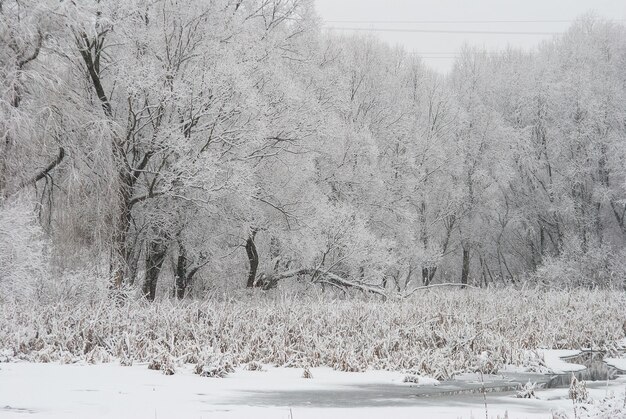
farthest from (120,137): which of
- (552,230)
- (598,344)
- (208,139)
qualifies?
(552,230)

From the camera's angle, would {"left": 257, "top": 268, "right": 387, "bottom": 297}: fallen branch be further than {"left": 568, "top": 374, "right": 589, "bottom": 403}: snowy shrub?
Yes

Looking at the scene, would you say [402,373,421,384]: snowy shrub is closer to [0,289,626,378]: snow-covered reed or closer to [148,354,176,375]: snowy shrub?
[0,289,626,378]: snow-covered reed

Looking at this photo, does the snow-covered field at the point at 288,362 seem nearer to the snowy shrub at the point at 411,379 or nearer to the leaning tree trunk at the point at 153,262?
the snowy shrub at the point at 411,379

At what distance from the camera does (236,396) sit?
271 inches

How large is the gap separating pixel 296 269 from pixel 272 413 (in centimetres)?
1796

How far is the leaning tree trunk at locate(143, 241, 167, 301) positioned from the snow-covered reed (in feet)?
26.3

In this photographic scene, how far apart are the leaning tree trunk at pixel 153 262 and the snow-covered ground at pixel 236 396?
1285 cm

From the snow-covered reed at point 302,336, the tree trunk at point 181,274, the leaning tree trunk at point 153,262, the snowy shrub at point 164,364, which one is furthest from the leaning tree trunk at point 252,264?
the snowy shrub at point 164,364

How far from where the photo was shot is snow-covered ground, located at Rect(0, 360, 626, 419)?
5.89 metres

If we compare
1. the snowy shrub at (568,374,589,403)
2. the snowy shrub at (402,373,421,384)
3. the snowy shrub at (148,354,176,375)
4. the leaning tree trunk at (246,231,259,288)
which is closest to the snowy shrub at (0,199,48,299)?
the snowy shrub at (148,354,176,375)

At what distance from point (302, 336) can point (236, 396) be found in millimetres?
3564

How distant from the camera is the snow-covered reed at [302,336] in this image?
9086 millimetres

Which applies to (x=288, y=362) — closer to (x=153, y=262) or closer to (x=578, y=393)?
(x=578, y=393)

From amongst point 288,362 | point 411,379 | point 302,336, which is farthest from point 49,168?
point 411,379
